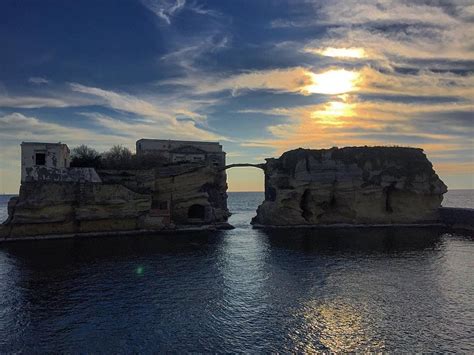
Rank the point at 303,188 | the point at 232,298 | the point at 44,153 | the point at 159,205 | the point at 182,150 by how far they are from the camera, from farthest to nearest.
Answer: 1. the point at 182,150
2. the point at 303,188
3. the point at 159,205
4. the point at 44,153
5. the point at 232,298

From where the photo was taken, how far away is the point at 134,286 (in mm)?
26719

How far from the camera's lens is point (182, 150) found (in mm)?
76188

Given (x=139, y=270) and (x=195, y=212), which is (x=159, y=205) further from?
(x=139, y=270)

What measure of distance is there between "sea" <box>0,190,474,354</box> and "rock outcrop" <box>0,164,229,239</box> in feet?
25.2

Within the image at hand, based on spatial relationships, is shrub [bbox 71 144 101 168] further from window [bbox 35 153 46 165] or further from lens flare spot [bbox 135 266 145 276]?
lens flare spot [bbox 135 266 145 276]

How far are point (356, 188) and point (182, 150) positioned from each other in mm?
36536

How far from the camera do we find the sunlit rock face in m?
62.6

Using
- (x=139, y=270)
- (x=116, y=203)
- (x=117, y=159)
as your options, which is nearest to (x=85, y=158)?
(x=117, y=159)

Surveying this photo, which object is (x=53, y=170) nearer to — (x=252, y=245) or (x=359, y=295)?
(x=252, y=245)

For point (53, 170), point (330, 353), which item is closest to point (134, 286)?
point (330, 353)

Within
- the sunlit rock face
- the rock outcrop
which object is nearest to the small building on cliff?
the rock outcrop

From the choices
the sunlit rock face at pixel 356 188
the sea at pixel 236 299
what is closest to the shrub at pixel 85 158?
the sea at pixel 236 299

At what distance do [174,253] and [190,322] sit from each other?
63.2ft

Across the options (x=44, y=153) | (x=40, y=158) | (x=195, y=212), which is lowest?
(x=195, y=212)
